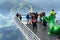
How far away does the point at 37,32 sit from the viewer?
32.8 metres

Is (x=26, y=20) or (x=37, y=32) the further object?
(x=26, y=20)

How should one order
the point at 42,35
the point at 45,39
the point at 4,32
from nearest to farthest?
1. the point at 45,39
2. the point at 42,35
3. the point at 4,32

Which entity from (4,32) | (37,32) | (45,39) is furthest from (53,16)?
(4,32)

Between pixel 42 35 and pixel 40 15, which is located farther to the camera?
pixel 40 15

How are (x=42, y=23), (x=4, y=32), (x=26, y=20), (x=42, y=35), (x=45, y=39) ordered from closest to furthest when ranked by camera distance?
1. (x=45, y=39)
2. (x=42, y=35)
3. (x=42, y=23)
4. (x=26, y=20)
5. (x=4, y=32)

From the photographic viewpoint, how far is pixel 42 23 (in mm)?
40156

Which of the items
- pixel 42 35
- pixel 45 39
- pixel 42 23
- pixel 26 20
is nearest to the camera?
pixel 45 39

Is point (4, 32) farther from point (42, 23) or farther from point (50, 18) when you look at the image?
point (50, 18)

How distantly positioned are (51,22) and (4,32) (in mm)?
66253

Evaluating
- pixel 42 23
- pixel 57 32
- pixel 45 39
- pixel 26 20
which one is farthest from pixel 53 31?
pixel 26 20

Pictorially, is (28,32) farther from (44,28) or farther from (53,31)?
(44,28)

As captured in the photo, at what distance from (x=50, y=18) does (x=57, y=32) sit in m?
2.35

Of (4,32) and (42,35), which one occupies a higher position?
(42,35)

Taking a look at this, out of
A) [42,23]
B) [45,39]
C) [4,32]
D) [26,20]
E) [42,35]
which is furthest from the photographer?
[4,32]
